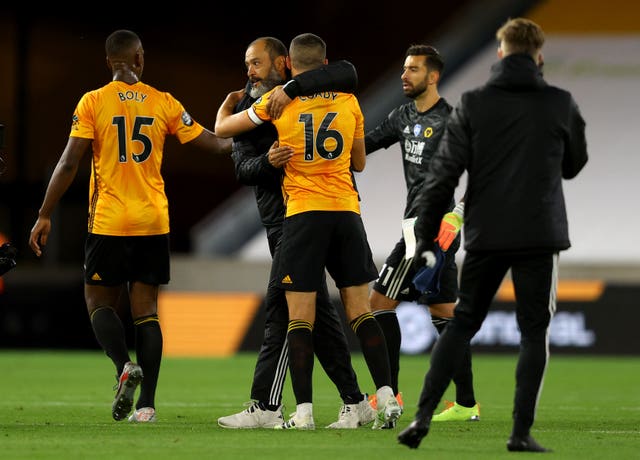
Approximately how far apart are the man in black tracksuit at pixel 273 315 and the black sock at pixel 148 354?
506 mm

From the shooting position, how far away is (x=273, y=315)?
679 centimetres

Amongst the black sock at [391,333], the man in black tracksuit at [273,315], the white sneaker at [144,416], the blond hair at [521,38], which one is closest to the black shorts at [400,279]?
the black sock at [391,333]

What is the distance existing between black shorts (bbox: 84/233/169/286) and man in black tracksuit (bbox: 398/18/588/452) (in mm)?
1972

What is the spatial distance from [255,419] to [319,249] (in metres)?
0.95

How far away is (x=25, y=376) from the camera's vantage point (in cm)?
1122

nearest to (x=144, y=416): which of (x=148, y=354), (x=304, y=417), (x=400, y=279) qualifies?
(x=148, y=354)

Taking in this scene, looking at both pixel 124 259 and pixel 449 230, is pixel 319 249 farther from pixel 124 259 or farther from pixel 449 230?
pixel 124 259

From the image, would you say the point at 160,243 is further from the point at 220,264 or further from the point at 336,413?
the point at 220,264

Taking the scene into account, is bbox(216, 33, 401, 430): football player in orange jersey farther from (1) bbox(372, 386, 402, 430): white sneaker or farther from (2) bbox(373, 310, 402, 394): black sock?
(2) bbox(373, 310, 402, 394): black sock

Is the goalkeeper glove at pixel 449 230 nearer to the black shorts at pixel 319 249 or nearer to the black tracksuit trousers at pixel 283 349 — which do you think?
the black shorts at pixel 319 249

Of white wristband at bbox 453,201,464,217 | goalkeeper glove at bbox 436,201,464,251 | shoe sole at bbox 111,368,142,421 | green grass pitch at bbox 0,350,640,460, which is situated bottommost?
green grass pitch at bbox 0,350,640,460

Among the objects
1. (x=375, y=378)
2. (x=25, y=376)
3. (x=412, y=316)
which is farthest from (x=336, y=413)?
(x=412, y=316)

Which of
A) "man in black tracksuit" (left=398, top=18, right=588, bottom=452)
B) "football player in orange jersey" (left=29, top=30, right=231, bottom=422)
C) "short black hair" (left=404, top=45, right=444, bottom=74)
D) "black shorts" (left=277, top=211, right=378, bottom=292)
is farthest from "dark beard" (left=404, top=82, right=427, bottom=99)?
"man in black tracksuit" (left=398, top=18, right=588, bottom=452)

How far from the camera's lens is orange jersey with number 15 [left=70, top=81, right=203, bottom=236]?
6945 mm
